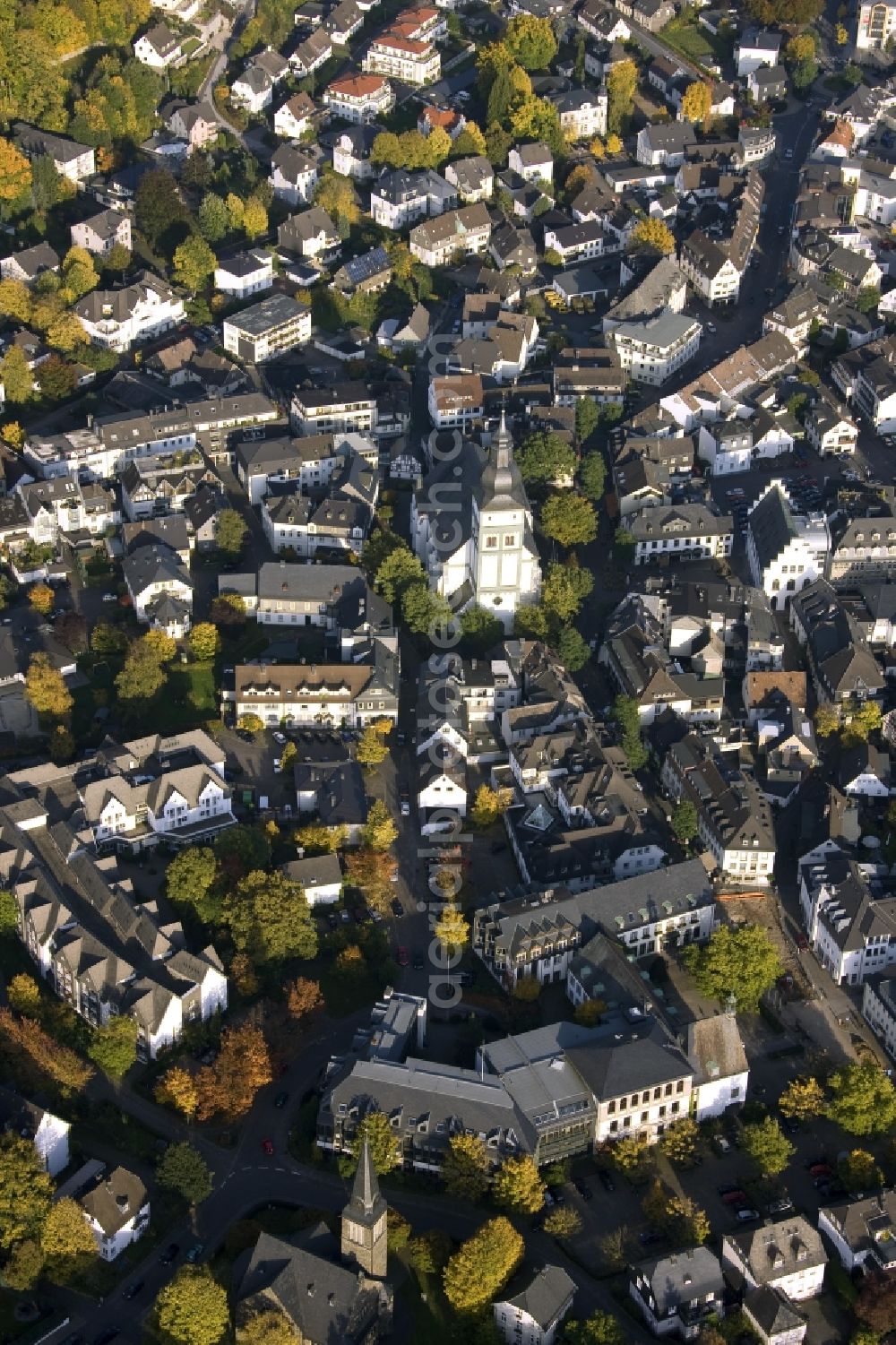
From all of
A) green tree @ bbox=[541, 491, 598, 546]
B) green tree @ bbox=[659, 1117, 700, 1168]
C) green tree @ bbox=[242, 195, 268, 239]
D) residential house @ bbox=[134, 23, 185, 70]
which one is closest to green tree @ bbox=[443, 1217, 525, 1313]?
green tree @ bbox=[659, 1117, 700, 1168]

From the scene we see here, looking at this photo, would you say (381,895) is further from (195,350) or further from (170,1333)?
(195,350)

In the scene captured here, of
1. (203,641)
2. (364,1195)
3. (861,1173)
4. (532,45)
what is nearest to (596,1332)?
(364,1195)

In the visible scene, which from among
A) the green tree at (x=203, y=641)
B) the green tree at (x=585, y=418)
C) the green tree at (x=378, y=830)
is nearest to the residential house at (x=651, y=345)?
the green tree at (x=585, y=418)

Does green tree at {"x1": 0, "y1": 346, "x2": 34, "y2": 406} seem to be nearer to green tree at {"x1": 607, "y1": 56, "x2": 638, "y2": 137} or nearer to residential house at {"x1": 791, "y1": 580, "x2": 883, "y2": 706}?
residential house at {"x1": 791, "y1": 580, "x2": 883, "y2": 706}

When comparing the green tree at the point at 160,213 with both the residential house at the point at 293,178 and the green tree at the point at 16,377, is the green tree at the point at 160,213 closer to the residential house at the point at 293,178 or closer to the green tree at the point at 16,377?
the residential house at the point at 293,178

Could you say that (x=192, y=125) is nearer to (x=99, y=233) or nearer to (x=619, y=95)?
(x=99, y=233)

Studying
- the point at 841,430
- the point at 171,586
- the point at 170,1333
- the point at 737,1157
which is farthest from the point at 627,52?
the point at 170,1333
